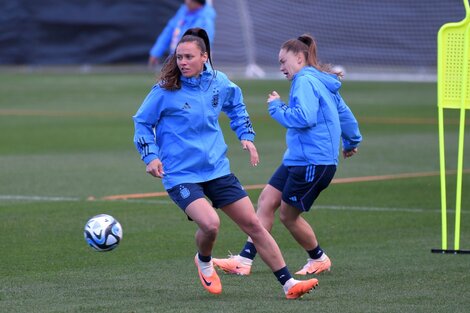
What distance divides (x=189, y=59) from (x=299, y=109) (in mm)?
1097

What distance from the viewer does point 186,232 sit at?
10.8m

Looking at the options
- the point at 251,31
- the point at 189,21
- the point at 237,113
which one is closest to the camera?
the point at 237,113

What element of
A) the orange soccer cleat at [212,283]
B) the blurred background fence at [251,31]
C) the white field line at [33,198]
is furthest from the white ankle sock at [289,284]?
the blurred background fence at [251,31]

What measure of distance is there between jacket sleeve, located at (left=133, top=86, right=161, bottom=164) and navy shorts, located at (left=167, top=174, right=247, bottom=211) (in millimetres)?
314

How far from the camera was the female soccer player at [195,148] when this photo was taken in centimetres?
775

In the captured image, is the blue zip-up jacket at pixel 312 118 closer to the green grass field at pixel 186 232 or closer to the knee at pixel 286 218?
the knee at pixel 286 218

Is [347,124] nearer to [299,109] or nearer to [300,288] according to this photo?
[299,109]

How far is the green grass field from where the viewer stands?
25.2ft

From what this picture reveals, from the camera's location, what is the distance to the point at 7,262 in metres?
9.12

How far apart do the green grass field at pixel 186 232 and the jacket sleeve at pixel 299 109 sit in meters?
1.19

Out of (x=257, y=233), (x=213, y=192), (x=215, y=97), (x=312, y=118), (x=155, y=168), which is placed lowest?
(x=257, y=233)

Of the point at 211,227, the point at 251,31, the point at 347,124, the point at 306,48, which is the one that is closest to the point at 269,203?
the point at 347,124

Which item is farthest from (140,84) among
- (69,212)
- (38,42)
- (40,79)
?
(69,212)

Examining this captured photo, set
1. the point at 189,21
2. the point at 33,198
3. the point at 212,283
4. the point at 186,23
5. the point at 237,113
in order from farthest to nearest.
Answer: the point at 186,23 → the point at 189,21 → the point at 33,198 → the point at 237,113 → the point at 212,283
